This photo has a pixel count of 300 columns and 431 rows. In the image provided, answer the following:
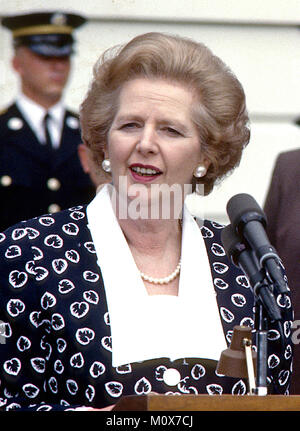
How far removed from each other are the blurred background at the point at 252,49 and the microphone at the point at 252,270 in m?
2.68

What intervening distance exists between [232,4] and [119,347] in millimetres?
2797

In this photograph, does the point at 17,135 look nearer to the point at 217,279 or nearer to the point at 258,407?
the point at 217,279

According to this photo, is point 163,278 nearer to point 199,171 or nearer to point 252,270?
point 199,171

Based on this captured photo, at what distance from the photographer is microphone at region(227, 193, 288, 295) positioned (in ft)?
7.29

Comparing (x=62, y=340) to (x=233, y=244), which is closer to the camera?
(x=233, y=244)

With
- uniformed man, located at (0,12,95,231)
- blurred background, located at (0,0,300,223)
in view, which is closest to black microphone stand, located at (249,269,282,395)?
uniformed man, located at (0,12,95,231)

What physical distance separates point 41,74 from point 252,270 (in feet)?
8.12

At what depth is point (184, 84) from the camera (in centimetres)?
305

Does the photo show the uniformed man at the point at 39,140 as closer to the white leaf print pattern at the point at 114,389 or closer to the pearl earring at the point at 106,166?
the pearl earring at the point at 106,166

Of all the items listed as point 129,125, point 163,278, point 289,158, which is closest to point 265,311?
point 163,278

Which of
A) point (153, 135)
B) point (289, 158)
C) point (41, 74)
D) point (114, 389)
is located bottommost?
point (114, 389)

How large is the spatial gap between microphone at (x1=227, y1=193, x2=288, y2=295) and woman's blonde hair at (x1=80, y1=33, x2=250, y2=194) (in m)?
0.75

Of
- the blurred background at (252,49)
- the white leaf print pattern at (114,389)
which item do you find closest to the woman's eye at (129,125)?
the white leaf print pattern at (114,389)

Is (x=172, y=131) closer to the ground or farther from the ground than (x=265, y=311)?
farther from the ground
